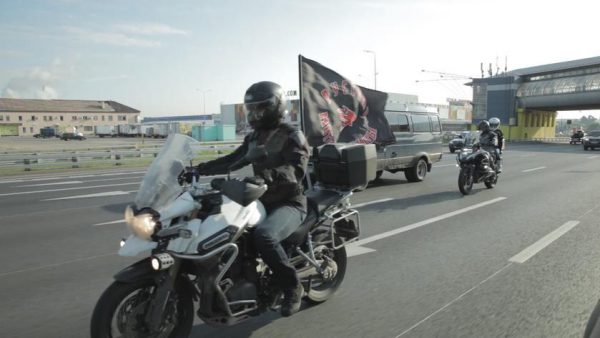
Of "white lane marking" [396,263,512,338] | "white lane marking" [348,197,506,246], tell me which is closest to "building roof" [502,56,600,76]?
"white lane marking" [348,197,506,246]

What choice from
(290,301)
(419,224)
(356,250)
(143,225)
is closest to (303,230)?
(290,301)

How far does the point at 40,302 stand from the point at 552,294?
4.97 m

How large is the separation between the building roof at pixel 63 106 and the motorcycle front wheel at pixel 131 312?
412 feet

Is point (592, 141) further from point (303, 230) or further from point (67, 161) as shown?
point (303, 230)

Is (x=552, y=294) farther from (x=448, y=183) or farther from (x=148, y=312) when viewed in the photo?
(x=448, y=183)

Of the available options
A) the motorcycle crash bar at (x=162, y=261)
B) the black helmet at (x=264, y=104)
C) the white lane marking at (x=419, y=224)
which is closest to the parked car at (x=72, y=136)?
the white lane marking at (x=419, y=224)

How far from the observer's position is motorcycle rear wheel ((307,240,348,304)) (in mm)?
4148

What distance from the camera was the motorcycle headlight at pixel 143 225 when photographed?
2.80 meters

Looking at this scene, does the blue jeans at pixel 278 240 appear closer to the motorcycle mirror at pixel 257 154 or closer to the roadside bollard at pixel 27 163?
the motorcycle mirror at pixel 257 154

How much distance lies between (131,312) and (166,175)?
0.96 metres

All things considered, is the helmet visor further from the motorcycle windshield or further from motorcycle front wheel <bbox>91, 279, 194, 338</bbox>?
motorcycle front wheel <bbox>91, 279, 194, 338</bbox>

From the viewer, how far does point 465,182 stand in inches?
429

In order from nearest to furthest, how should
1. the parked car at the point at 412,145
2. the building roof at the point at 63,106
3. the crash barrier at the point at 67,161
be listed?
the parked car at the point at 412,145, the crash barrier at the point at 67,161, the building roof at the point at 63,106

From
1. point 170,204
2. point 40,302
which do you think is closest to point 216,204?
point 170,204
